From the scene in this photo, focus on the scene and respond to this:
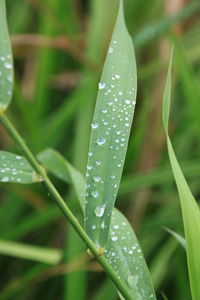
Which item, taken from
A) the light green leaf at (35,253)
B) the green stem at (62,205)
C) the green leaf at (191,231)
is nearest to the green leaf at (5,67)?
the green stem at (62,205)

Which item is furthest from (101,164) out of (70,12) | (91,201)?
(70,12)

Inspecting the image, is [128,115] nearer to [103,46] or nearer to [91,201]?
[91,201]

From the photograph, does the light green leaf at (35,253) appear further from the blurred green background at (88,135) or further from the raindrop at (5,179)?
the raindrop at (5,179)

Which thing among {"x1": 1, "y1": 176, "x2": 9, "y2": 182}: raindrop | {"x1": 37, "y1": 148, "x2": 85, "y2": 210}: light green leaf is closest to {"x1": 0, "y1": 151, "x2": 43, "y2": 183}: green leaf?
{"x1": 1, "y1": 176, "x2": 9, "y2": 182}: raindrop

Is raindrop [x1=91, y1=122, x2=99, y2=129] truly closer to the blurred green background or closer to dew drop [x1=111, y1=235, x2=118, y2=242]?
dew drop [x1=111, y1=235, x2=118, y2=242]

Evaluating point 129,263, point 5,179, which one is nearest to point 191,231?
point 129,263

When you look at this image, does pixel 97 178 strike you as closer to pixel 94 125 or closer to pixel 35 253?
pixel 94 125
